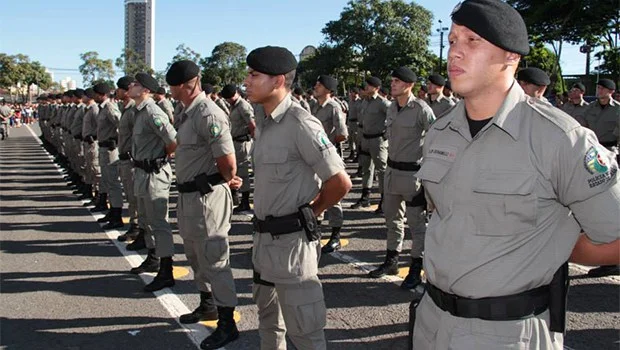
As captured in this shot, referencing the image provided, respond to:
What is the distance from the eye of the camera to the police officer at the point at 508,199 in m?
1.70

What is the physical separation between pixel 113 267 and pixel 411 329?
4857 mm

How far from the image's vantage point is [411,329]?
83.9 inches

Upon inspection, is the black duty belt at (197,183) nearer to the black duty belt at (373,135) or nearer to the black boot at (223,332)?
the black boot at (223,332)

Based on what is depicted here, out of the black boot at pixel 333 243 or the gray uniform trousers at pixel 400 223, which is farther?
the black boot at pixel 333 243

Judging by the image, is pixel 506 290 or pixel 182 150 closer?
pixel 506 290

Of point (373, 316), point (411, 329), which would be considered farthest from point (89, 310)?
point (411, 329)

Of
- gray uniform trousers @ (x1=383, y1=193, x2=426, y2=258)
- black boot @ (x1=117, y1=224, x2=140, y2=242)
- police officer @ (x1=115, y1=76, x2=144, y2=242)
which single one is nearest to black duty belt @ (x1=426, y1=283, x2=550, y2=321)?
gray uniform trousers @ (x1=383, y1=193, x2=426, y2=258)

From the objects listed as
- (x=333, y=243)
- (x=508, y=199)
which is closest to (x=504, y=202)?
(x=508, y=199)

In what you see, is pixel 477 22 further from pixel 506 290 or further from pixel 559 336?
pixel 559 336

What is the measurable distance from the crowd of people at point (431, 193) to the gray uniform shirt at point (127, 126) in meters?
0.02

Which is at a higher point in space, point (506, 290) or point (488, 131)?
point (488, 131)

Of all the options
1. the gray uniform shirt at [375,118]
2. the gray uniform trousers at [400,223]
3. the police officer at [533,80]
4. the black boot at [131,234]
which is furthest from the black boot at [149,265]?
the gray uniform shirt at [375,118]

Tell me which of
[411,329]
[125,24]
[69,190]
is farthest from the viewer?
[125,24]

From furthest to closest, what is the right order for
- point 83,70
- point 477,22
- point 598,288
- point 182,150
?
point 83,70 → point 598,288 → point 182,150 → point 477,22
